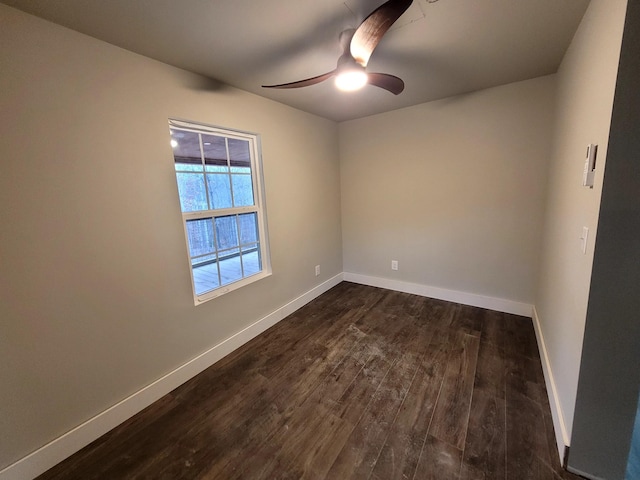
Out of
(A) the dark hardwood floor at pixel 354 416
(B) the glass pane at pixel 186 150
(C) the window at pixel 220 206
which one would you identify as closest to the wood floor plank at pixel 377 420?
(A) the dark hardwood floor at pixel 354 416

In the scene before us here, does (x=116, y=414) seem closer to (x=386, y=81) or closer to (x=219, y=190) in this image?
(x=219, y=190)

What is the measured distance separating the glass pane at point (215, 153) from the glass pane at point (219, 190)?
0.06m

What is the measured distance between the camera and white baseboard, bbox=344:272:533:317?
2.77 m

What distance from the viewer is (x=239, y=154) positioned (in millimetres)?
2473

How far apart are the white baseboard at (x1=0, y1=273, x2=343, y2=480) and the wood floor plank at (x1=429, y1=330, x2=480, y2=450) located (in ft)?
5.56

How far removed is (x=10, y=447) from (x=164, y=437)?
27.0 inches

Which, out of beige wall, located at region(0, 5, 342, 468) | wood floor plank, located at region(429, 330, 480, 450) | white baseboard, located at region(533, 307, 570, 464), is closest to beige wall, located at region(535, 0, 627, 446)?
white baseboard, located at region(533, 307, 570, 464)

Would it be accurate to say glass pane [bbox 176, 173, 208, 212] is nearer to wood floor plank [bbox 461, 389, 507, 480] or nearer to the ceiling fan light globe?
the ceiling fan light globe

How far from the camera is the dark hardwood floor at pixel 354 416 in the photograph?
137 centimetres

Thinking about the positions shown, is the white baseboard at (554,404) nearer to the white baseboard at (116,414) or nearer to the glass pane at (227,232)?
Result: the white baseboard at (116,414)

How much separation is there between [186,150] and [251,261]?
3.84 feet

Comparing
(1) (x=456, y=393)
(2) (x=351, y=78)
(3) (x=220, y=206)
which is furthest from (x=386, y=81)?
(1) (x=456, y=393)

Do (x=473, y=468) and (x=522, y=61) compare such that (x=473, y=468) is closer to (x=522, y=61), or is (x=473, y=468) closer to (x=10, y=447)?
(x=10, y=447)

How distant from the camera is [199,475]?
4.45ft
